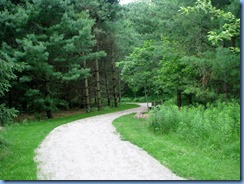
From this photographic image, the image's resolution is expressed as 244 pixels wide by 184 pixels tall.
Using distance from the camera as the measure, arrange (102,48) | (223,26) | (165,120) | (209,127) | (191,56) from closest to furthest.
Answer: (223,26), (209,127), (165,120), (191,56), (102,48)

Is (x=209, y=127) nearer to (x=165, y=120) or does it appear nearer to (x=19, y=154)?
(x=165, y=120)

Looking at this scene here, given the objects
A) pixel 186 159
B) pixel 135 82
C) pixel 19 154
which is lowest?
pixel 19 154

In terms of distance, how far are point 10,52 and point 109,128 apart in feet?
26.5

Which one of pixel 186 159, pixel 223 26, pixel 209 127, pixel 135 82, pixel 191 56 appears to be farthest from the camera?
pixel 135 82

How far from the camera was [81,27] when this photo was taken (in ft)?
65.7

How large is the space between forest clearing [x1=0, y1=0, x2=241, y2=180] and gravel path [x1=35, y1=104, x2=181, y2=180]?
3cm

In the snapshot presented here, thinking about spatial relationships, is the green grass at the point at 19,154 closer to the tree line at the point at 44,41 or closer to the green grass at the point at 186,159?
the green grass at the point at 186,159

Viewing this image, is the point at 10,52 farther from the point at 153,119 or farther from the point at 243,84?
the point at 243,84

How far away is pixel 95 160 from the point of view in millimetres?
8656

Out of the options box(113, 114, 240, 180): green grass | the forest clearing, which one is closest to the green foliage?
the forest clearing

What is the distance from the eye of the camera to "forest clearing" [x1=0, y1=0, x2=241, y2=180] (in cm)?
779

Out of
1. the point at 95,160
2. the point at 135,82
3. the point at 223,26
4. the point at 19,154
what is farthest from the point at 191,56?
the point at 135,82

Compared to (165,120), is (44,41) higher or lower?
higher

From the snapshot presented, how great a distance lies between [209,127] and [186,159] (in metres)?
2.15
